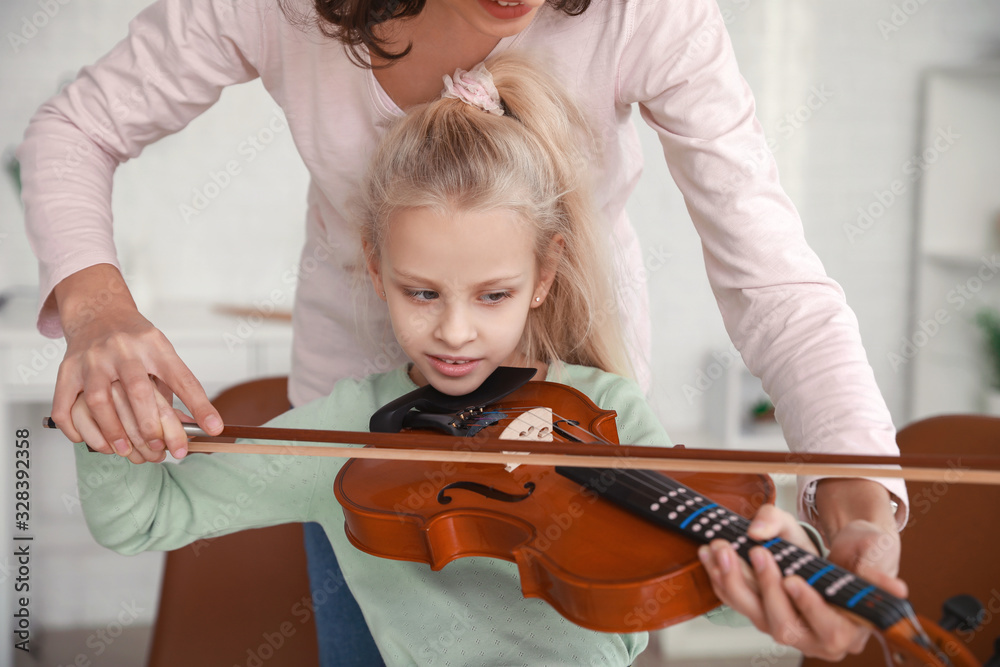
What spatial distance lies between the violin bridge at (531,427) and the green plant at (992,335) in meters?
1.90

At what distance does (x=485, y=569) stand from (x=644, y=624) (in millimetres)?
338

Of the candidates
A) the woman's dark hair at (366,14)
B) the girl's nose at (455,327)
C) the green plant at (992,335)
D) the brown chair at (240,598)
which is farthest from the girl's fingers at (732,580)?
the green plant at (992,335)

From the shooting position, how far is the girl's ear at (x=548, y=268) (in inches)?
39.0

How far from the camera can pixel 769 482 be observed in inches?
29.2

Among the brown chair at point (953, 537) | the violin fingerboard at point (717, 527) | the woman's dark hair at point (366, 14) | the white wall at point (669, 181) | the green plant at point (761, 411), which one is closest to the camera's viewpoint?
the violin fingerboard at point (717, 527)

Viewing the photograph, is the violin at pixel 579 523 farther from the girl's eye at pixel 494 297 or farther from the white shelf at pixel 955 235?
the white shelf at pixel 955 235

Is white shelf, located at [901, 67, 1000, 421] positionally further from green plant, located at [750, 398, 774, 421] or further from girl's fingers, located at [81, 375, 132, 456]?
girl's fingers, located at [81, 375, 132, 456]

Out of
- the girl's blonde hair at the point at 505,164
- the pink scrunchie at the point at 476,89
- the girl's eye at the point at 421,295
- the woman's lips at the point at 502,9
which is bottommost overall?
the girl's eye at the point at 421,295

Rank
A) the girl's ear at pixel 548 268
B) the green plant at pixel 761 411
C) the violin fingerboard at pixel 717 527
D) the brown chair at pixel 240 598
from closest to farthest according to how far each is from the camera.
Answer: the violin fingerboard at pixel 717 527 → the girl's ear at pixel 548 268 → the brown chair at pixel 240 598 → the green plant at pixel 761 411

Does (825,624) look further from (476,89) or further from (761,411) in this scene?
(761,411)

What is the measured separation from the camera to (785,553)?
0.60 meters

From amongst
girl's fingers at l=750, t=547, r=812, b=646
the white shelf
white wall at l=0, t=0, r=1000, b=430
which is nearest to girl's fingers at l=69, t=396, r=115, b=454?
girl's fingers at l=750, t=547, r=812, b=646

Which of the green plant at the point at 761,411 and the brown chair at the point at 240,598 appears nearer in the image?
the brown chair at the point at 240,598

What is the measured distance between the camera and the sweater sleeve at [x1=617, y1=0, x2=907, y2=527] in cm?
79
